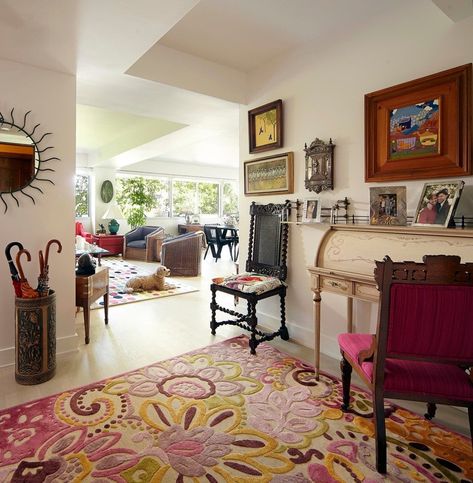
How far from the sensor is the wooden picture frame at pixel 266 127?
3.02 m

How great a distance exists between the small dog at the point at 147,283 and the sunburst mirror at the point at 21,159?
2330mm

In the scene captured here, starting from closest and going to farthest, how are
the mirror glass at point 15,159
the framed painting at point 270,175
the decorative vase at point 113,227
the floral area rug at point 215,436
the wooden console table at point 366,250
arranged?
the floral area rug at point 215,436, the wooden console table at point 366,250, the mirror glass at point 15,159, the framed painting at point 270,175, the decorative vase at point 113,227

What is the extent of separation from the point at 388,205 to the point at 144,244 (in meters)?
6.28

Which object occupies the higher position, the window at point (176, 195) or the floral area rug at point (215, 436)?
the window at point (176, 195)

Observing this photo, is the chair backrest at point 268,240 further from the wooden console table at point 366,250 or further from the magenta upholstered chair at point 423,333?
the magenta upholstered chair at point 423,333

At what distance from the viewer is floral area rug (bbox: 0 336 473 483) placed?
1.44 m

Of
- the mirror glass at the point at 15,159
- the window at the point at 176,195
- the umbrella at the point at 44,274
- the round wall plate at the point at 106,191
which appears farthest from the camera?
the window at the point at 176,195

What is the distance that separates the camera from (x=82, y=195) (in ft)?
27.6

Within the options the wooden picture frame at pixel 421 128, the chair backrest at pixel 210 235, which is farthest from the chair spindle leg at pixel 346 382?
the chair backrest at pixel 210 235

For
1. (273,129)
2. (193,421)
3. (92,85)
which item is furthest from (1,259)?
(273,129)

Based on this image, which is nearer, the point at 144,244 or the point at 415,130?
the point at 415,130

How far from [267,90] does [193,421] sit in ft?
9.44

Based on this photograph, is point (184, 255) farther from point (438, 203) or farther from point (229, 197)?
point (229, 197)

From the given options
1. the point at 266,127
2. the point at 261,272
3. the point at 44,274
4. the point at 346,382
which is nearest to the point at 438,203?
the point at 346,382
